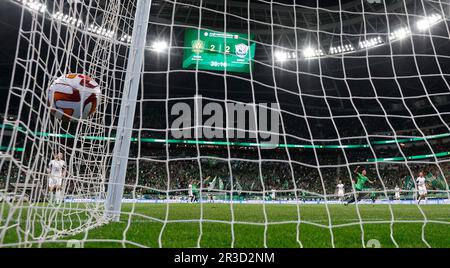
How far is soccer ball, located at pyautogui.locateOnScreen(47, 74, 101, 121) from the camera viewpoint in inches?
114

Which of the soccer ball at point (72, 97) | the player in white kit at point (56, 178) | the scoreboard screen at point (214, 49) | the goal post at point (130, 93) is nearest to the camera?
the soccer ball at point (72, 97)

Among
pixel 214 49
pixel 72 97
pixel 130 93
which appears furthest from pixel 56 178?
pixel 214 49

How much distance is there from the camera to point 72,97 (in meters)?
2.96

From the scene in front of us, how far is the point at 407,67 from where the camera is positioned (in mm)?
19359

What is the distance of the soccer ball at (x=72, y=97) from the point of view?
289 cm

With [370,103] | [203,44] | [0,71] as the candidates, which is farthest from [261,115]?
[0,71]

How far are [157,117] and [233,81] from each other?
5422mm

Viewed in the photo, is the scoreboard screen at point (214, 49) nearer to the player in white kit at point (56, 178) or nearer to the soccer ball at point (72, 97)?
the player in white kit at point (56, 178)

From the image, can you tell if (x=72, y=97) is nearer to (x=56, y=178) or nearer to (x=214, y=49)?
(x=56, y=178)

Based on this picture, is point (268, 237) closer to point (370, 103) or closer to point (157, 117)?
point (157, 117)

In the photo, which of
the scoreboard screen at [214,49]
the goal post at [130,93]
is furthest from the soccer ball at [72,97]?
the scoreboard screen at [214,49]

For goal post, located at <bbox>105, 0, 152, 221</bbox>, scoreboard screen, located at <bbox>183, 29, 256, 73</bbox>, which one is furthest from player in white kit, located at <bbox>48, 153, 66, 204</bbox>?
scoreboard screen, located at <bbox>183, 29, 256, 73</bbox>

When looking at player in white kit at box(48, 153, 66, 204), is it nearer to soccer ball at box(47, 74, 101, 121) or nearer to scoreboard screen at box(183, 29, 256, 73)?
soccer ball at box(47, 74, 101, 121)
